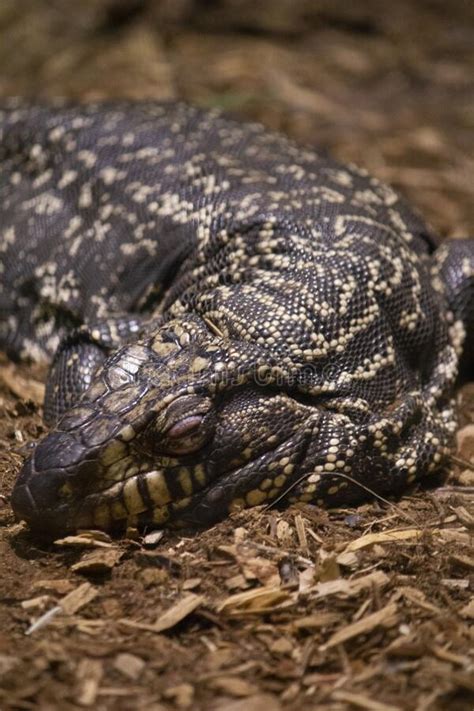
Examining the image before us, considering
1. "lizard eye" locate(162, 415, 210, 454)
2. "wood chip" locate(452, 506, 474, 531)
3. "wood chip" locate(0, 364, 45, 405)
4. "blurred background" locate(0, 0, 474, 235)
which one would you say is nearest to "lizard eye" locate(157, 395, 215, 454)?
"lizard eye" locate(162, 415, 210, 454)

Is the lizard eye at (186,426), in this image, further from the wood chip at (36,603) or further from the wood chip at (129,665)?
the wood chip at (129,665)

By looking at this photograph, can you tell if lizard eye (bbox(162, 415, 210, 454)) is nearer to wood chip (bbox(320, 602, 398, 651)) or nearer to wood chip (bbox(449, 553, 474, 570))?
wood chip (bbox(320, 602, 398, 651))

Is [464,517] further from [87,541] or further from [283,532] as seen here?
[87,541]

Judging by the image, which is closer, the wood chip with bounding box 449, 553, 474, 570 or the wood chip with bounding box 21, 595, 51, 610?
the wood chip with bounding box 21, 595, 51, 610

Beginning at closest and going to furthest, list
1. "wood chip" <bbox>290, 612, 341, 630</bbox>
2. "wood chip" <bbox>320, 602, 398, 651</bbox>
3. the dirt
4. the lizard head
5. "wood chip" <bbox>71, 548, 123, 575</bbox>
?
the dirt, "wood chip" <bbox>320, 602, 398, 651</bbox>, "wood chip" <bbox>290, 612, 341, 630</bbox>, "wood chip" <bbox>71, 548, 123, 575</bbox>, the lizard head

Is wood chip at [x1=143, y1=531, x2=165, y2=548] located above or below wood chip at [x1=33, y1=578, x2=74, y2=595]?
below

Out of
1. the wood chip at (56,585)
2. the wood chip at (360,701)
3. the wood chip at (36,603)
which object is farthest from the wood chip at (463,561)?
the wood chip at (36,603)
